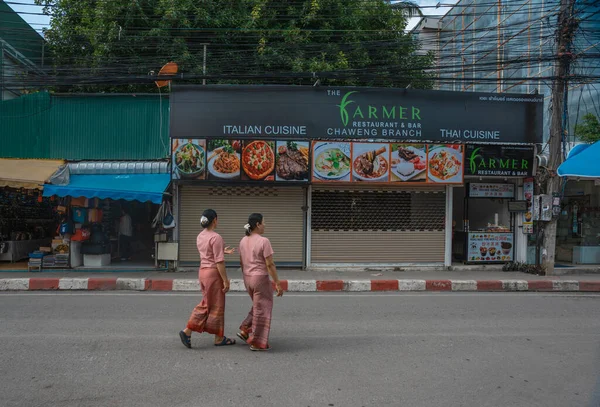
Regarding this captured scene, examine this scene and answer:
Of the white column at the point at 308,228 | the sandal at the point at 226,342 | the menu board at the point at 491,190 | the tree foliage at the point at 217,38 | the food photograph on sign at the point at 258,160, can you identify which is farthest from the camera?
the tree foliage at the point at 217,38

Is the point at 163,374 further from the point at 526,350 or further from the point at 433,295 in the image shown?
the point at 433,295

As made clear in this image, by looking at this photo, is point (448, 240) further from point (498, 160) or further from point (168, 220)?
point (168, 220)

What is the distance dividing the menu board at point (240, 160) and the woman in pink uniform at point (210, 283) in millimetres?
6748

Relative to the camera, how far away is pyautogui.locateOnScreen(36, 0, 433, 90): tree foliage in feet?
50.4

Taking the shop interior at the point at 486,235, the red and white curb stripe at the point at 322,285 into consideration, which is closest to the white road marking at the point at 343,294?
the red and white curb stripe at the point at 322,285

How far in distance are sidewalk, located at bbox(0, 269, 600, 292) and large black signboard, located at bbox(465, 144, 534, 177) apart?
108 inches

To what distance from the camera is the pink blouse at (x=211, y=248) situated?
544 cm

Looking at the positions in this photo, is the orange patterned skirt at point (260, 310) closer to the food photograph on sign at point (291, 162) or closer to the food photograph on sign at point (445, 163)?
the food photograph on sign at point (291, 162)

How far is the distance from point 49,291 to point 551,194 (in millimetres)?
Result: 11619

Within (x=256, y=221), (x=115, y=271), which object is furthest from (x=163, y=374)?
(x=115, y=271)

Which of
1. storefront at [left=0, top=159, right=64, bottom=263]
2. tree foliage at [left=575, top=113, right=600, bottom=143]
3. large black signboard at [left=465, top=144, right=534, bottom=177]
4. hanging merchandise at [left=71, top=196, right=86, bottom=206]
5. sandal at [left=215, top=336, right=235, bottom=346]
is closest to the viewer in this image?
sandal at [left=215, top=336, right=235, bottom=346]

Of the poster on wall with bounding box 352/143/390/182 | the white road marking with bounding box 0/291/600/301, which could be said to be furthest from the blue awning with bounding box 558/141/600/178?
the poster on wall with bounding box 352/143/390/182

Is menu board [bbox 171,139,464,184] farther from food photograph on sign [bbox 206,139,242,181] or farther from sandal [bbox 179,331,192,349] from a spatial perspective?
sandal [bbox 179,331,192,349]

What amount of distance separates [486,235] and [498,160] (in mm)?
2065
